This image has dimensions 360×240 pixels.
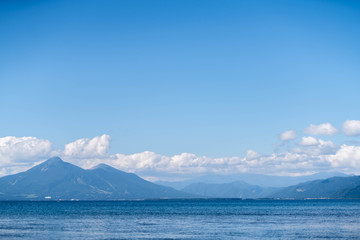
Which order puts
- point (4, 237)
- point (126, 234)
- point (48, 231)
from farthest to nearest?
point (48, 231)
point (126, 234)
point (4, 237)

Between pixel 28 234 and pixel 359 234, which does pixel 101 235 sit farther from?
pixel 359 234

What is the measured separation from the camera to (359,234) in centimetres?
8794

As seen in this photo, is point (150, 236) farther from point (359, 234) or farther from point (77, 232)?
point (359, 234)

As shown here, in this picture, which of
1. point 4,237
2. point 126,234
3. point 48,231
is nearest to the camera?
point 4,237

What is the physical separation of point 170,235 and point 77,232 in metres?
22.6

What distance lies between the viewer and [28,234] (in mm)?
89000

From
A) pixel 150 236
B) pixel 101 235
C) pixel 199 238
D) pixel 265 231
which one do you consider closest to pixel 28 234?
pixel 101 235

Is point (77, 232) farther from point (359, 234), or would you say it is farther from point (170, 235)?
point (359, 234)

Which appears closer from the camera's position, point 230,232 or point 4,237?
point 4,237

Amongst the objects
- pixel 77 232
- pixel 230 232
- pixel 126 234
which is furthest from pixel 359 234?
pixel 77 232

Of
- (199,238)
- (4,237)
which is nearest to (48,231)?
(4,237)

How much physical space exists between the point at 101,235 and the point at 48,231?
54.3 ft

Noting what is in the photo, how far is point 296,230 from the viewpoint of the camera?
9906cm

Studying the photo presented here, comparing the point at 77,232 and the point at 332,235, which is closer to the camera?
the point at 332,235
